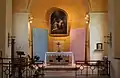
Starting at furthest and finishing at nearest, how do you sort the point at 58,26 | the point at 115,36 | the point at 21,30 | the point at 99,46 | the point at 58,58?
the point at 58,26, the point at 58,58, the point at 99,46, the point at 21,30, the point at 115,36

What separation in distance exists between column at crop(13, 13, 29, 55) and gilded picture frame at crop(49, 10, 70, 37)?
304 centimetres

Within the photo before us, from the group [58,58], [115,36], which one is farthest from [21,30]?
[115,36]

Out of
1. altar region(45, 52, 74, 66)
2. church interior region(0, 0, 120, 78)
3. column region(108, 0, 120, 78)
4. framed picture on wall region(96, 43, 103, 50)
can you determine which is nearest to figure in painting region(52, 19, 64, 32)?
church interior region(0, 0, 120, 78)

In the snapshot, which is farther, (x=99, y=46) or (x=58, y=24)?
(x=58, y=24)

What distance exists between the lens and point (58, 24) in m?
20.3

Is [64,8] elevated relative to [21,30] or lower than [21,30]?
elevated

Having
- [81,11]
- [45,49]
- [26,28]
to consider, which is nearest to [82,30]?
[81,11]

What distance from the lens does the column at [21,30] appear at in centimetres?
1736

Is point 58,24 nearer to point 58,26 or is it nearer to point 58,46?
point 58,26

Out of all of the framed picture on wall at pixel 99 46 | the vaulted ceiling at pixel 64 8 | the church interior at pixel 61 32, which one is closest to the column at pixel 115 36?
the church interior at pixel 61 32

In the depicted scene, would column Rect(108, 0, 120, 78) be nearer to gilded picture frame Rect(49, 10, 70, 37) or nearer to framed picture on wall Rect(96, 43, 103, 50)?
framed picture on wall Rect(96, 43, 103, 50)

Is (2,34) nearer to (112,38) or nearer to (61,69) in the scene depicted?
(112,38)

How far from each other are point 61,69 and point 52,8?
5.59 meters

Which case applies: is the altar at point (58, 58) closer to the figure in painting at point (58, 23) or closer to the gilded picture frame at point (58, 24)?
the gilded picture frame at point (58, 24)
